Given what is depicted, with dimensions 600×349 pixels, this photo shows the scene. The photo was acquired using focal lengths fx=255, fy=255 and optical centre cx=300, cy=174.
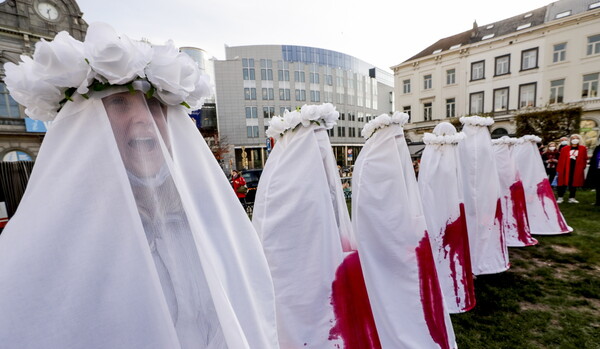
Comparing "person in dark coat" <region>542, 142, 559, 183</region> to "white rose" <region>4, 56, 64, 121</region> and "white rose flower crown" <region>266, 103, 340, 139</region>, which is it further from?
"white rose" <region>4, 56, 64, 121</region>

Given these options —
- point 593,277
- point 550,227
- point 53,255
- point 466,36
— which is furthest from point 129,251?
point 466,36

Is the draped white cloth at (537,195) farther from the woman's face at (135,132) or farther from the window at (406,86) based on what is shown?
the window at (406,86)

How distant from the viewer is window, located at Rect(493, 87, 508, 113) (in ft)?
83.1

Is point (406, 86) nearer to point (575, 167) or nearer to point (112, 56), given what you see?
point (575, 167)

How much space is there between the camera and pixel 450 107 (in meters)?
28.3

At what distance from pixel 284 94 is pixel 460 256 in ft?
133

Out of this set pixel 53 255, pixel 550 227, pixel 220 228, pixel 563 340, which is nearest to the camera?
pixel 53 255

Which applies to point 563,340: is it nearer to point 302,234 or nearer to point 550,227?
point 302,234

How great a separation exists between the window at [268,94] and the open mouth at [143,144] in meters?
41.1

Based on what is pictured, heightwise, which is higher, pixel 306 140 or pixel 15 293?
pixel 306 140

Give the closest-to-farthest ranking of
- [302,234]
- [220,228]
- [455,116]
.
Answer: [220,228] → [302,234] → [455,116]

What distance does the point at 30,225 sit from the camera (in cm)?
96

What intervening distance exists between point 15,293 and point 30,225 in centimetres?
24

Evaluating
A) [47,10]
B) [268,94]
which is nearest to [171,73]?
[47,10]
